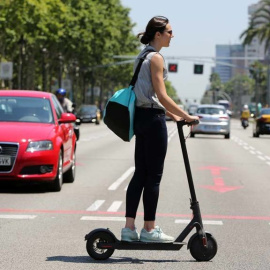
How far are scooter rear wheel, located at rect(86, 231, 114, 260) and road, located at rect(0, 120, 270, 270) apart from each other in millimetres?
60

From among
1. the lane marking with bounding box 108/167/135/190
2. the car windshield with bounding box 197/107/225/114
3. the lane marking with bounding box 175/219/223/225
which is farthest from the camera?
the car windshield with bounding box 197/107/225/114

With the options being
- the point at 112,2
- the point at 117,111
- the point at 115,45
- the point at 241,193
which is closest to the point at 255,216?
the point at 241,193

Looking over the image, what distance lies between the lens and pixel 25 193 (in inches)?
539

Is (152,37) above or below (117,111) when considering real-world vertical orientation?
above

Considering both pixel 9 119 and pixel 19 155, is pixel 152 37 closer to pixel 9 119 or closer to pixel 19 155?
pixel 19 155

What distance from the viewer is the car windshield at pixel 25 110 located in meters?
14.5

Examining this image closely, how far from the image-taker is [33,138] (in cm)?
1361

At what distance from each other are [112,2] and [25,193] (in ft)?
217

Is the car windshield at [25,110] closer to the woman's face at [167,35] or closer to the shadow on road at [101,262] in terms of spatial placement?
the shadow on road at [101,262]

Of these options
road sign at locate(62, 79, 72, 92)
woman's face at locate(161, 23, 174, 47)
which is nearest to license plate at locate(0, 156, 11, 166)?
woman's face at locate(161, 23, 174, 47)

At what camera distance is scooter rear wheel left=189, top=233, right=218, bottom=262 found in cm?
737

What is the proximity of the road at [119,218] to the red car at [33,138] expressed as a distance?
12.7 inches

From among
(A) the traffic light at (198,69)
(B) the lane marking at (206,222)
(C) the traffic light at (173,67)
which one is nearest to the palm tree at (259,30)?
(A) the traffic light at (198,69)

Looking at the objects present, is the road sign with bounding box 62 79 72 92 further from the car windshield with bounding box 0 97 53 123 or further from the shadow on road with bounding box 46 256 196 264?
the shadow on road with bounding box 46 256 196 264
